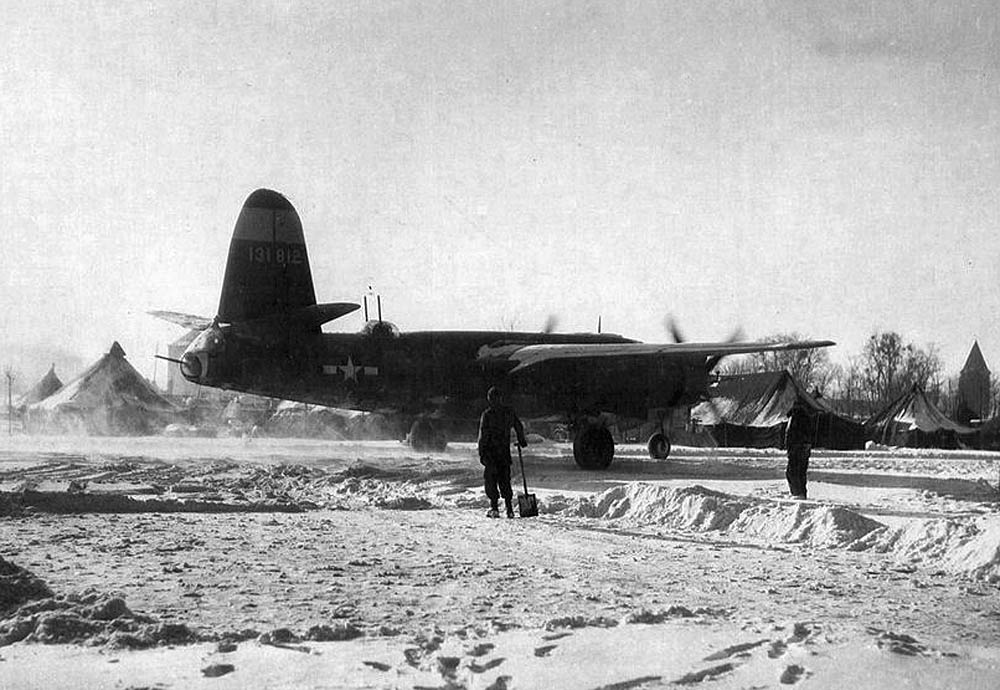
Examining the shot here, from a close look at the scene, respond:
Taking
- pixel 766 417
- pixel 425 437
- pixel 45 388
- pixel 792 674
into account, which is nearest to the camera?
pixel 792 674

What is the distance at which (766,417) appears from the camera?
42156mm

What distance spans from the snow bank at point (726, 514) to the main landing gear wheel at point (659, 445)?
538 inches

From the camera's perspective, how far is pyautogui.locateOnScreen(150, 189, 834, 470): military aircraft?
67.1ft

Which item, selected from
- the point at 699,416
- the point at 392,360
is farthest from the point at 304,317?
the point at 699,416

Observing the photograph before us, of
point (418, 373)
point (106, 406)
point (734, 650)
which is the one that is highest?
point (418, 373)

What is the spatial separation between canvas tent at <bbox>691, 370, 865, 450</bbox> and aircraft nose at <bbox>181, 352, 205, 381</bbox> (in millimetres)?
25084

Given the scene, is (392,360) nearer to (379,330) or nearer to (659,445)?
(379,330)

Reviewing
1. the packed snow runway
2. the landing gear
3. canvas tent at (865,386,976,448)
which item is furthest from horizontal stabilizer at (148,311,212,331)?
canvas tent at (865,386,976,448)

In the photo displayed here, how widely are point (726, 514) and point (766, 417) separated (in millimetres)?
32147

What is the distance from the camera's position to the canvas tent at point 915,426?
39781 millimetres

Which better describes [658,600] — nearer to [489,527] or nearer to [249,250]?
[489,527]

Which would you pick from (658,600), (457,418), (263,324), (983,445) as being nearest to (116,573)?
(658,600)

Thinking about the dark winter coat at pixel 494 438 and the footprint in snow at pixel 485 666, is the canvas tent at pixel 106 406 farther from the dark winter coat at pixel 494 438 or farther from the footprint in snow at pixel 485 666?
the footprint in snow at pixel 485 666

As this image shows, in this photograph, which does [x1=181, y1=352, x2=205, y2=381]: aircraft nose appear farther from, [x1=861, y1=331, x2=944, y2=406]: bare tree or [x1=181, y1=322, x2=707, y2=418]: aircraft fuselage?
[x1=861, y1=331, x2=944, y2=406]: bare tree
